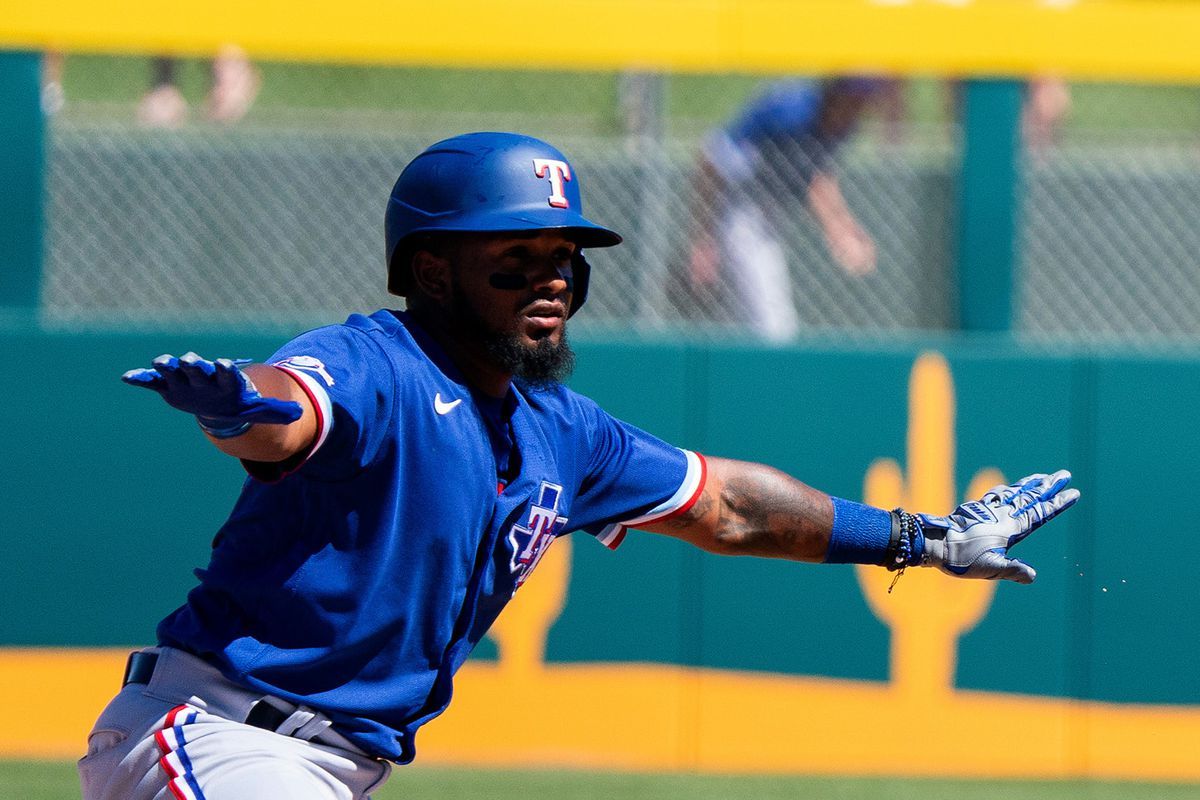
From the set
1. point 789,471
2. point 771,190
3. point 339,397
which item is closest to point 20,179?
point 771,190

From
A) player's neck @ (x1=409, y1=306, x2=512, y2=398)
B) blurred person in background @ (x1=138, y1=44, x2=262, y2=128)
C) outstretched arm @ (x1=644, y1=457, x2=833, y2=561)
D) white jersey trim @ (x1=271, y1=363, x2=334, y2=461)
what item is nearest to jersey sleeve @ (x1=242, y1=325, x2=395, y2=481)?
white jersey trim @ (x1=271, y1=363, x2=334, y2=461)

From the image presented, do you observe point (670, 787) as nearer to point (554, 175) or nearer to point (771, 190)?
point (771, 190)

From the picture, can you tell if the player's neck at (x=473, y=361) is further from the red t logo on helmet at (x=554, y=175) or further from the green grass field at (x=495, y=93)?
the green grass field at (x=495, y=93)

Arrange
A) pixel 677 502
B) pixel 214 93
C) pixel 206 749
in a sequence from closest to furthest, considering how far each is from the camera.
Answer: pixel 206 749 < pixel 677 502 < pixel 214 93

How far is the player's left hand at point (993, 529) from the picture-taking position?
3682 mm

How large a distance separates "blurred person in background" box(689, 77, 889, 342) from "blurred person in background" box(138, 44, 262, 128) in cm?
198

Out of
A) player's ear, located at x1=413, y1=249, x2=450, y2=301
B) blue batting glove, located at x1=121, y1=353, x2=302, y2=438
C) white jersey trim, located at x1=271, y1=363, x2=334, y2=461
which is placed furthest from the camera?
player's ear, located at x1=413, y1=249, x2=450, y2=301

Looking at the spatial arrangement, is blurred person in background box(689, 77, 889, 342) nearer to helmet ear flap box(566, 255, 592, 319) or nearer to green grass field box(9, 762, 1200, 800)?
green grass field box(9, 762, 1200, 800)

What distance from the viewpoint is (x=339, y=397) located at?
290 centimetres

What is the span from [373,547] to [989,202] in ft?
14.9

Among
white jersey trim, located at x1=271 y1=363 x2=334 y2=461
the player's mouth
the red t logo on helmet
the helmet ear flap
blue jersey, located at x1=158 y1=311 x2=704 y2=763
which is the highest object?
the red t logo on helmet

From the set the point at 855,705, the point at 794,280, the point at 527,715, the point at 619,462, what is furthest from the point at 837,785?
the point at 619,462

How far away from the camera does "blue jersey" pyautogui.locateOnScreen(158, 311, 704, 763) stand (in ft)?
10.0

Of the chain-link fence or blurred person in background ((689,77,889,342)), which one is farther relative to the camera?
blurred person in background ((689,77,889,342))
